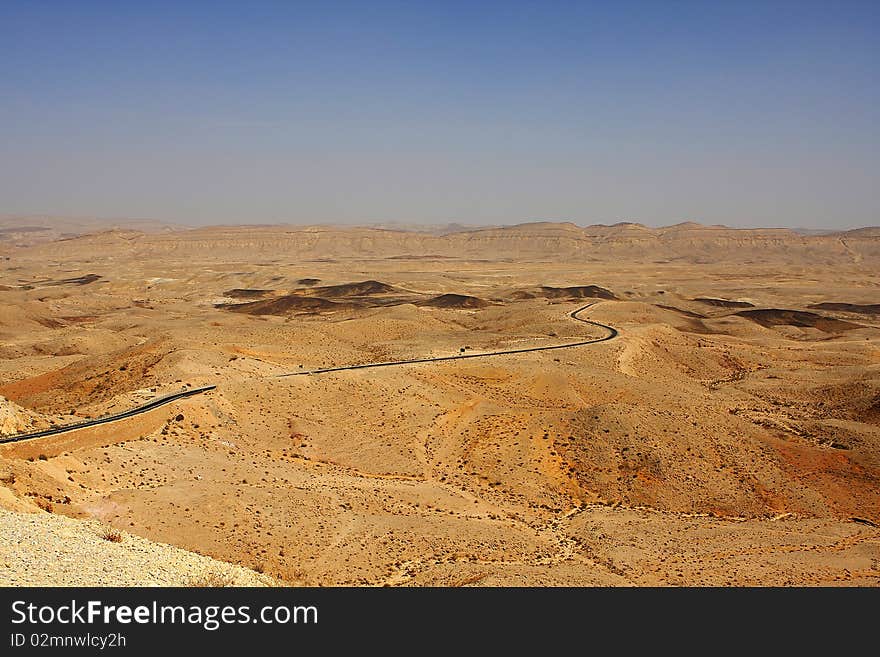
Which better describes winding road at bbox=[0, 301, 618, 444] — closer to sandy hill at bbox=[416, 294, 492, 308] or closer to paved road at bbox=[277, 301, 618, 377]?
paved road at bbox=[277, 301, 618, 377]

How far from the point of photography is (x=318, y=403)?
1331 inches

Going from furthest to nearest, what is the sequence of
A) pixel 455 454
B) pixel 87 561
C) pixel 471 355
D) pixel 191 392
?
pixel 471 355 → pixel 191 392 → pixel 455 454 → pixel 87 561

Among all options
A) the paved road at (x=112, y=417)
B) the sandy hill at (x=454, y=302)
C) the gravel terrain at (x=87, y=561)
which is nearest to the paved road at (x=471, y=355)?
the paved road at (x=112, y=417)

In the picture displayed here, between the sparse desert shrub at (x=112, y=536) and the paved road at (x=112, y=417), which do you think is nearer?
the sparse desert shrub at (x=112, y=536)

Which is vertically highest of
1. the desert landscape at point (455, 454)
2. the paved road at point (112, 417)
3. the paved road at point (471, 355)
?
the paved road at point (471, 355)

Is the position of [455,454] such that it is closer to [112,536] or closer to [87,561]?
[112,536]

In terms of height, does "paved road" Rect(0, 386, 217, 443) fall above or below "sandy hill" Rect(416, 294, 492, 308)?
below

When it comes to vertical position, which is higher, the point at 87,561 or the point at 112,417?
the point at 87,561

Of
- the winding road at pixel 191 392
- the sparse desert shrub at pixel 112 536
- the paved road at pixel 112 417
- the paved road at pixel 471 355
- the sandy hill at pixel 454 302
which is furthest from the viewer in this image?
the sandy hill at pixel 454 302

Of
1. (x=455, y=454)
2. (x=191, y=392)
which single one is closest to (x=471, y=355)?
(x=455, y=454)

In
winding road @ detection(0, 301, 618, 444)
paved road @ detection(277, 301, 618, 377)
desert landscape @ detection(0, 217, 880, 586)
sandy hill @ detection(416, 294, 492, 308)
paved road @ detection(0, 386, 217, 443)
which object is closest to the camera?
desert landscape @ detection(0, 217, 880, 586)

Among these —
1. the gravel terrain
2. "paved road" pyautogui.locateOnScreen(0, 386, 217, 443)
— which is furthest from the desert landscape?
"paved road" pyautogui.locateOnScreen(0, 386, 217, 443)

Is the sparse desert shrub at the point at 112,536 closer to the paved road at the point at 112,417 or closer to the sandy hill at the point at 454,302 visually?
the paved road at the point at 112,417

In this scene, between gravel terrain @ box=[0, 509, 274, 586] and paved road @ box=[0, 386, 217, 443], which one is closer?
gravel terrain @ box=[0, 509, 274, 586]
